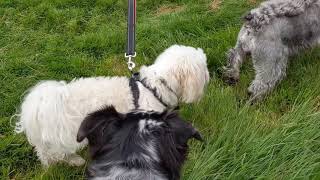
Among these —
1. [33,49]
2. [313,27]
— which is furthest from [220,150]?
[33,49]

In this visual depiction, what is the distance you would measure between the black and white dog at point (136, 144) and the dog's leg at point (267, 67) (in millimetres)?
2180

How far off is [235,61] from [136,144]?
265 centimetres

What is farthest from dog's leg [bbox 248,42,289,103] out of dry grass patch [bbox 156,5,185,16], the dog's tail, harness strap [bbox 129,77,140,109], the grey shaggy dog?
the dog's tail

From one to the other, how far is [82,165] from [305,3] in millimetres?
2709

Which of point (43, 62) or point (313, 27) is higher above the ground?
point (313, 27)

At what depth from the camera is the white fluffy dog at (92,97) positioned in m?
3.73

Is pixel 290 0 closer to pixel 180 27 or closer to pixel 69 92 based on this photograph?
pixel 180 27

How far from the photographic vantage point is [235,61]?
199 inches

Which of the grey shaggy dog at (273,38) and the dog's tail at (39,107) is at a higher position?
the grey shaggy dog at (273,38)

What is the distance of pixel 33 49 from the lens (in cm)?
575

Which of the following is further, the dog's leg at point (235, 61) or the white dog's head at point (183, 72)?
the dog's leg at point (235, 61)

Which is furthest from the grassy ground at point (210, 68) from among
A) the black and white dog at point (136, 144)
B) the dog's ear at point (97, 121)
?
the dog's ear at point (97, 121)

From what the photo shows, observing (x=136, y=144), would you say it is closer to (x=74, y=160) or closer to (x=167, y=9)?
(x=74, y=160)

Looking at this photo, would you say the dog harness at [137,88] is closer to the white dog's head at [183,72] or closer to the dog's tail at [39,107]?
the white dog's head at [183,72]
